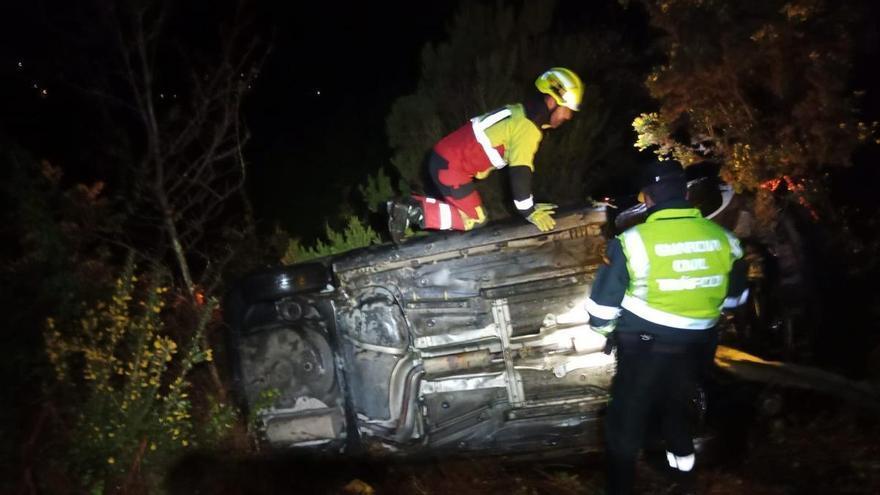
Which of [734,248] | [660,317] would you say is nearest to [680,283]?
[660,317]

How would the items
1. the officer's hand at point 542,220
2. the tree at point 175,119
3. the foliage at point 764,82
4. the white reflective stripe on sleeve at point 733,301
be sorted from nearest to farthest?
the white reflective stripe on sleeve at point 733,301 → the officer's hand at point 542,220 → the foliage at point 764,82 → the tree at point 175,119

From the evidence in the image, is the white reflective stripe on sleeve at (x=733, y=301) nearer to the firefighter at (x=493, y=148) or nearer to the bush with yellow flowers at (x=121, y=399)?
the firefighter at (x=493, y=148)

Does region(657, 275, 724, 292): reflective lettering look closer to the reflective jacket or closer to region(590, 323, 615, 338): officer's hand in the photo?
the reflective jacket

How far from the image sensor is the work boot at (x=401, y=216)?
415 centimetres

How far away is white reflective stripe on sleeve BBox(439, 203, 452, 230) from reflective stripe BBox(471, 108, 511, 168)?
0.42 metres

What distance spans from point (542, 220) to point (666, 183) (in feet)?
2.17

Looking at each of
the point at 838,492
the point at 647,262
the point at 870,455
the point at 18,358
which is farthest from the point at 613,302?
the point at 18,358

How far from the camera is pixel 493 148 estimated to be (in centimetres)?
441

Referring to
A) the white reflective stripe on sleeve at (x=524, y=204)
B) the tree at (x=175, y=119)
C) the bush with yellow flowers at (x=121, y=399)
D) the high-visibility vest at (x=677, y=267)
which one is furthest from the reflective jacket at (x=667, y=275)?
the tree at (x=175, y=119)

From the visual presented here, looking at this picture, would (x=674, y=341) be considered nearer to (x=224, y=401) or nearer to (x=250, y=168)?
(x=224, y=401)

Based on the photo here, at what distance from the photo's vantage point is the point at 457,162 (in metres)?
4.62

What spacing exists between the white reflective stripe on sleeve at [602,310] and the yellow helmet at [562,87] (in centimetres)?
167

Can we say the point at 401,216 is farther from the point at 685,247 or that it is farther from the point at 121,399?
the point at 121,399

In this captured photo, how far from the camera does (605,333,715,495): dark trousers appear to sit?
3.28 metres
